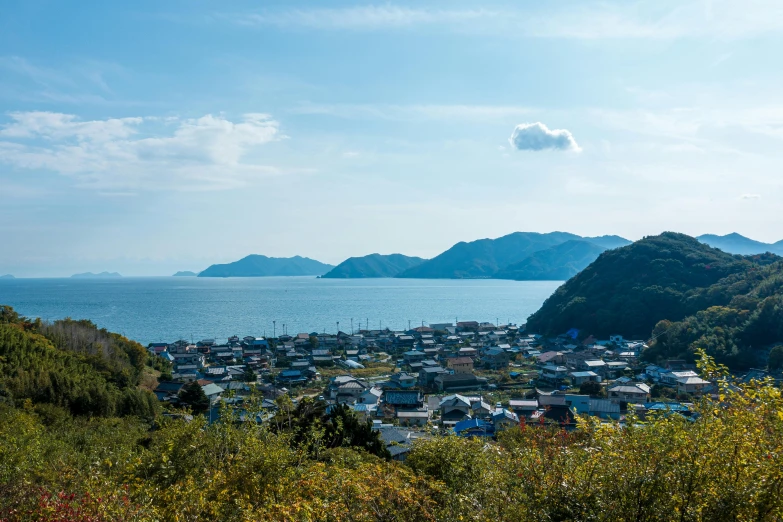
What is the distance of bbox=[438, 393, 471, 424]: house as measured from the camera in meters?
24.1

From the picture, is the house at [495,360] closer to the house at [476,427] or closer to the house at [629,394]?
the house at [629,394]

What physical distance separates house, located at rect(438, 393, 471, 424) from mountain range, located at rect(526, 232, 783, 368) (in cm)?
1998

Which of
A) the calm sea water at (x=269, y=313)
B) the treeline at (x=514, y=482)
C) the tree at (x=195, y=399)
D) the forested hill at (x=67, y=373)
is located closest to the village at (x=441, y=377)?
the tree at (x=195, y=399)

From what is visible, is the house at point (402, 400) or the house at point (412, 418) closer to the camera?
the house at point (412, 418)

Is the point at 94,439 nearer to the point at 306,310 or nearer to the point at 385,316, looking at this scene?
the point at 385,316

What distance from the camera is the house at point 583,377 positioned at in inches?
1283

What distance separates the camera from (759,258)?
61562 mm

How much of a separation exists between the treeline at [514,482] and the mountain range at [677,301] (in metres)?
35.2

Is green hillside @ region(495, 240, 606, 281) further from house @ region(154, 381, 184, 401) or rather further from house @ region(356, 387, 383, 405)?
house @ region(154, 381, 184, 401)

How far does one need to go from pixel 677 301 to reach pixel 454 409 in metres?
35.5

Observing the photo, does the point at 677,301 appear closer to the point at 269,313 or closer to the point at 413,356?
the point at 413,356

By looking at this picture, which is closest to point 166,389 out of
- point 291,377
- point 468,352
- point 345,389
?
point 291,377

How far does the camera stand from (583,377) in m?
32.9

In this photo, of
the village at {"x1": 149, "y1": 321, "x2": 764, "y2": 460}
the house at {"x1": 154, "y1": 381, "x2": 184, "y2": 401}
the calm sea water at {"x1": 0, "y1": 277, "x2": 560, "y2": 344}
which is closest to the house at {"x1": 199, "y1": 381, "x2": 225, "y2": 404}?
the village at {"x1": 149, "y1": 321, "x2": 764, "y2": 460}
